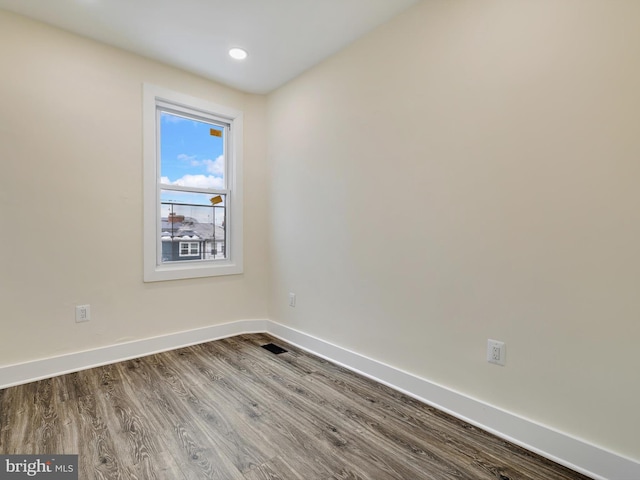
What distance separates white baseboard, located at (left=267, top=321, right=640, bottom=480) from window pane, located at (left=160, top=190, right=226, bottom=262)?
1692 mm

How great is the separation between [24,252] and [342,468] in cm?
252

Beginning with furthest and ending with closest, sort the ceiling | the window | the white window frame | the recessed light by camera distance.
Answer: the white window frame
the window
the recessed light
the ceiling

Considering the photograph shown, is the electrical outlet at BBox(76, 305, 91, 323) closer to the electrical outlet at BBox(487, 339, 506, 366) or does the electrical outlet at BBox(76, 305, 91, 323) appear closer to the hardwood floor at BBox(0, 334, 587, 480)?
the hardwood floor at BBox(0, 334, 587, 480)

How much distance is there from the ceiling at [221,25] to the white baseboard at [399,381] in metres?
2.45

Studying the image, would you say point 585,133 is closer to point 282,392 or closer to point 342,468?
point 342,468

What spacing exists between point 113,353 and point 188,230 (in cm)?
122

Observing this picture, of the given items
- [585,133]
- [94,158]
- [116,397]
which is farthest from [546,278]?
[94,158]

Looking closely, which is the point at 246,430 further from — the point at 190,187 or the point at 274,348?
the point at 190,187

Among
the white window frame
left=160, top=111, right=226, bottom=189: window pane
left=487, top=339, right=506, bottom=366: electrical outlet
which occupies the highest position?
left=160, top=111, right=226, bottom=189: window pane

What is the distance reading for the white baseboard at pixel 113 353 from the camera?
2.23 m

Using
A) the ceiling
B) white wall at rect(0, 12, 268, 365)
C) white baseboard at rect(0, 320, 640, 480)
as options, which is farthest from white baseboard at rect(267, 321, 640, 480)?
the ceiling

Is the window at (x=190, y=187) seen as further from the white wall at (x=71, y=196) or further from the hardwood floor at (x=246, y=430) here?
the hardwood floor at (x=246, y=430)

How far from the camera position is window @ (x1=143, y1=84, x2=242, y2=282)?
2793 millimetres

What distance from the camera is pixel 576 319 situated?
4.89 feet
